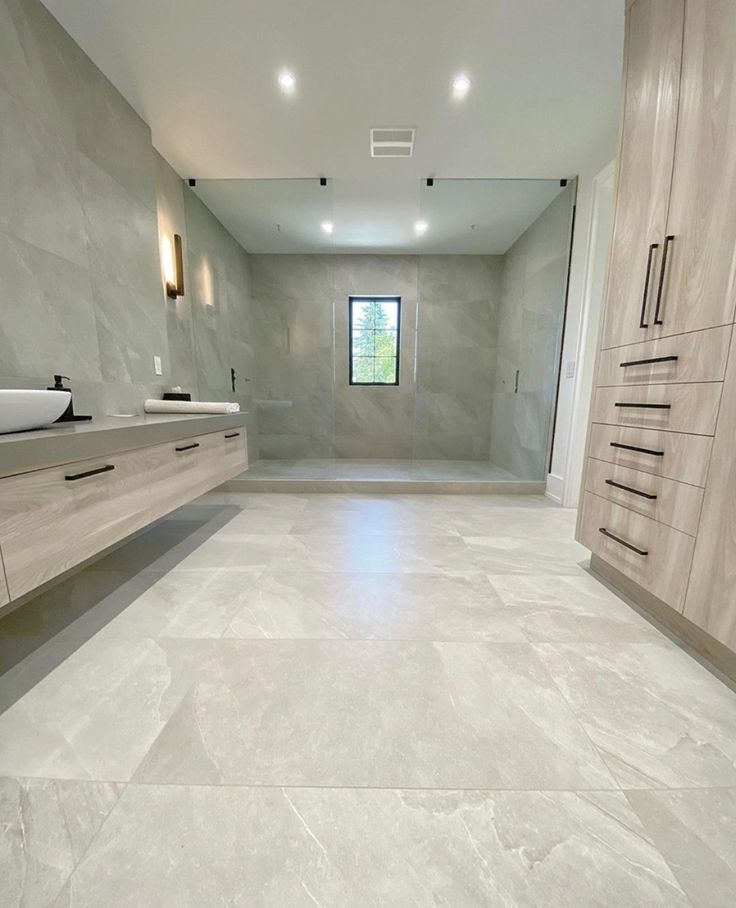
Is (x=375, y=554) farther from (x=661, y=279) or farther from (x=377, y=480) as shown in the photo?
(x=661, y=279)

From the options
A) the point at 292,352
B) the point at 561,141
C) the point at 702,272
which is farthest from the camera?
the point at 292,352

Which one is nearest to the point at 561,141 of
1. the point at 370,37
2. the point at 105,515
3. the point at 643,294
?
the point at 370,37

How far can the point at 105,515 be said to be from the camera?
3.72ft

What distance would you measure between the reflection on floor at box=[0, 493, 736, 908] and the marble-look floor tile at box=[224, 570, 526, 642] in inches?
0.4

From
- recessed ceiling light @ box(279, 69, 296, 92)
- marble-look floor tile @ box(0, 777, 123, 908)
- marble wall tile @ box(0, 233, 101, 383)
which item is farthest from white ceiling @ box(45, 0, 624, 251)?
marble-look floor tile @ box(0, 777, 123, 908)

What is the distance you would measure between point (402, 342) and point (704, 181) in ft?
11.2

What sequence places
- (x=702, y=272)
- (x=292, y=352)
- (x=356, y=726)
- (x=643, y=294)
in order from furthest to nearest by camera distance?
(x=292, y=352)
(x=643, y=294)
(x=702, y=272)
(x=356, y=726)

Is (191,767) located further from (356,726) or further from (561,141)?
(561,141)

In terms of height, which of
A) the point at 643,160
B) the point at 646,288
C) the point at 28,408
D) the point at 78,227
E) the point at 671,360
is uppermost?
the point at 643,160

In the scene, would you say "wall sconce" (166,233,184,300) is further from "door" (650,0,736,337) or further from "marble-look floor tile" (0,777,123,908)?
"door" (650,0,736,337)

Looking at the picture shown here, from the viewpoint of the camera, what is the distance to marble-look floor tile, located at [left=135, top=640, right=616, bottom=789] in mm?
763

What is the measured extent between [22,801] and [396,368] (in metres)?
4.29

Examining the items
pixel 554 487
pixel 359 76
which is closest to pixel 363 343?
pixel 359 76

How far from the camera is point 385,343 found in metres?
4.39
